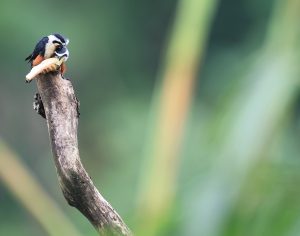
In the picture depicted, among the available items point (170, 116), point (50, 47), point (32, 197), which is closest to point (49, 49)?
point (50, 47)

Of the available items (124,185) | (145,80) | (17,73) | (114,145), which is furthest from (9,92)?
(124,185)

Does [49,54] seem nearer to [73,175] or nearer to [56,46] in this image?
[56,46]

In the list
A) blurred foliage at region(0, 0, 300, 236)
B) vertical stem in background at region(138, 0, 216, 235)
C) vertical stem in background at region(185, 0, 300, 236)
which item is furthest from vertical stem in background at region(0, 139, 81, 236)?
vertical stem in background at region(185, 0, 300, 236)

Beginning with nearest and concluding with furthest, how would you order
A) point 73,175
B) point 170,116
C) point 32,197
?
point 73,175 < point 170,116 < point 32,197

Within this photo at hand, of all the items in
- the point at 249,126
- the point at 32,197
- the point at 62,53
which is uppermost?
the point at 62,53

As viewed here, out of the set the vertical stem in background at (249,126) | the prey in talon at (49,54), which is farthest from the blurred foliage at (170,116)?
the prey in talon at (49,54)

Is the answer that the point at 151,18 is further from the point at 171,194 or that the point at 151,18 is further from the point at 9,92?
the point at 171,194

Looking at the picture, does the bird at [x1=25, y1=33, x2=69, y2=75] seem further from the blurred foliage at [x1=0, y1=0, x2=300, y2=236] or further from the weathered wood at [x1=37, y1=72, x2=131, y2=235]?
the blurred foliage at [x1=0, y1=0, x2=300, y2=236]

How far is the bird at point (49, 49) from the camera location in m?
1.04

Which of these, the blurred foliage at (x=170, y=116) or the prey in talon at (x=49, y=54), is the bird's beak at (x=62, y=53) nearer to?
the prey in talon at (x=49, y=54)

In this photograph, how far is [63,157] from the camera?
984mm

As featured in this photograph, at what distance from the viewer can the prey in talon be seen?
1036 mm

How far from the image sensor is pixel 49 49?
1051mm

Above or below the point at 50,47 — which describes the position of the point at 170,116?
below
